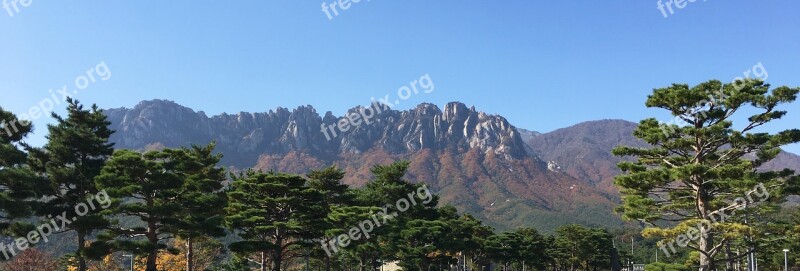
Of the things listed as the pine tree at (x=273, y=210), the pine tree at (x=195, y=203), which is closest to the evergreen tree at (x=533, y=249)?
the pine tree at (x=273, y=210)

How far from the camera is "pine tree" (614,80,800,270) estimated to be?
1719 centimetres

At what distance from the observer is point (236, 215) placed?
24.1 m

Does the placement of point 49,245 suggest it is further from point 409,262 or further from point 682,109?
point 682,109

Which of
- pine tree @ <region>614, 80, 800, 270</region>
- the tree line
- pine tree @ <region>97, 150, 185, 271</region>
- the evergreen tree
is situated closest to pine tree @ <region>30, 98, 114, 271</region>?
the tree line

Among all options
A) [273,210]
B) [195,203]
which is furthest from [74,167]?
[273,210]

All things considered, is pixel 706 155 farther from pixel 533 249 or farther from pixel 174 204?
pixel 533 249

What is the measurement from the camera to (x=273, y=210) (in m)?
25.7

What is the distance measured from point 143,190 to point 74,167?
3.08 metres

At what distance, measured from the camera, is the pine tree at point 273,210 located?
2406 cm

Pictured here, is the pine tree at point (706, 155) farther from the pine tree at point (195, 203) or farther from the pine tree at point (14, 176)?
the pine tree at point (14, 176)

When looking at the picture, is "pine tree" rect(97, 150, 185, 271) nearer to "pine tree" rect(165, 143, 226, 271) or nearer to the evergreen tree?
"pine tree" rect(165, 143, 226, 271)

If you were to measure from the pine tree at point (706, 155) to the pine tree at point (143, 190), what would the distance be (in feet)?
58.7

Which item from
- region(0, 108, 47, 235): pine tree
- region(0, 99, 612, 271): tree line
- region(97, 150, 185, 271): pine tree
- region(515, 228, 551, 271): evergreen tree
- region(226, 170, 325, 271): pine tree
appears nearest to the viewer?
region(0, 108, 47, 235): pine tree

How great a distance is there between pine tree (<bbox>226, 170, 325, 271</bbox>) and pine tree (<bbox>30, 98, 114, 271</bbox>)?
18.8ft
